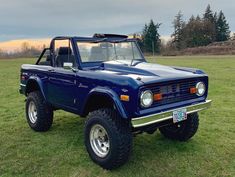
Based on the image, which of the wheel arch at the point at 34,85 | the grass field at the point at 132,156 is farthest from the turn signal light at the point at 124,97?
the wheel arch at the point at 34,85

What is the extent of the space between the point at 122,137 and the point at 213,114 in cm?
435

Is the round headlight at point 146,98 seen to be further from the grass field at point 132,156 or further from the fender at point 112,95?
the grass field at point 132,156

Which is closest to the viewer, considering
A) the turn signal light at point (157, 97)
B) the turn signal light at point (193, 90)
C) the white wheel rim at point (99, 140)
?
the turn signal light at point (157, 97)

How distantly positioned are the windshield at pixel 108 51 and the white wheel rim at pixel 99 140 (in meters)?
1.32

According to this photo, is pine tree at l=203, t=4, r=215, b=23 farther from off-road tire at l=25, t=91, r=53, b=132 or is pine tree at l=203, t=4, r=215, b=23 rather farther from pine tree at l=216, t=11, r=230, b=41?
off-road tire at l=25, t=91, r=53, b=132

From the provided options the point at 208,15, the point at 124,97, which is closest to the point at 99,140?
the point at 124,97

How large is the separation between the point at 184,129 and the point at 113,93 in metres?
2.07

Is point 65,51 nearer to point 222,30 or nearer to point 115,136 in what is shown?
point 115,136

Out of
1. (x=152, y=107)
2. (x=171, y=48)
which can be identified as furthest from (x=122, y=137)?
(x=171, y=48)

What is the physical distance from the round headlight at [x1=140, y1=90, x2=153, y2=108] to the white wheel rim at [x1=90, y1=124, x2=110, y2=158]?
3.10 feet

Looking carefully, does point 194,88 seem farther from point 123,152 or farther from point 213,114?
point 213,114

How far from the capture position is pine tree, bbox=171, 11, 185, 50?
282ft

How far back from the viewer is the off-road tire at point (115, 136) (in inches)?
175

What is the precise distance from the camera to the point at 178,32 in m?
88.8
